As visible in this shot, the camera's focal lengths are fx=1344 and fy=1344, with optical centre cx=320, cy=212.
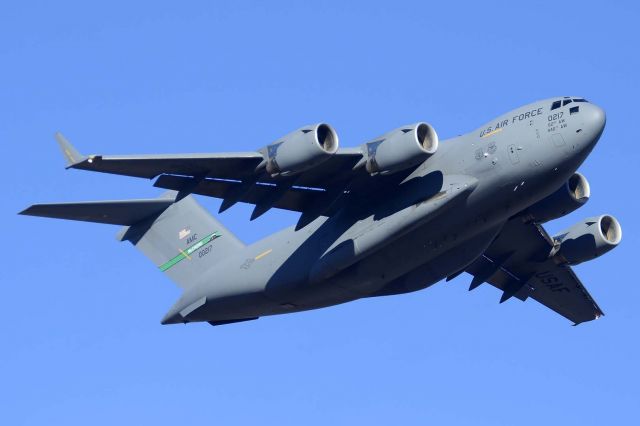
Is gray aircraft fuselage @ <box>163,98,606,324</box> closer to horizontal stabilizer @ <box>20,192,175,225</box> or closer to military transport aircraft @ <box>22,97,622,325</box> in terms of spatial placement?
military transport aircraft @ <box>22,97,622,325</box>

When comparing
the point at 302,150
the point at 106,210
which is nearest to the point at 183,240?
the point at 106,210

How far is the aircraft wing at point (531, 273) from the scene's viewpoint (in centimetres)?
2312

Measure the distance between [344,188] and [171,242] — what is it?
473 cm

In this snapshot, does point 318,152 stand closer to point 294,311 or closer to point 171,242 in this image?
point 294,311

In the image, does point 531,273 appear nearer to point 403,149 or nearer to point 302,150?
point 403,149

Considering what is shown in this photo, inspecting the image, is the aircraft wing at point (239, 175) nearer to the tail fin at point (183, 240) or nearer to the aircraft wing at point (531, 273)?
the tail fin at point (183, 240)

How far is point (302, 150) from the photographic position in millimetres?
18844

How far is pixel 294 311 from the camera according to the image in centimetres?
2219

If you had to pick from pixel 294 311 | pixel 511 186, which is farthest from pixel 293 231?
pixel 511 186

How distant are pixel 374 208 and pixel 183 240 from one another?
4.73 metres

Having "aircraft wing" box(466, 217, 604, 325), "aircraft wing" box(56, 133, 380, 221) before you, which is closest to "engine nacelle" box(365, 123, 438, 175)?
"aircraft wing" box(56, 133, 380, 221)

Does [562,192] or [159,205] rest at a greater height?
[159,205]

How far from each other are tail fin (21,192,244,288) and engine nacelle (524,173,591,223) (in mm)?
5318

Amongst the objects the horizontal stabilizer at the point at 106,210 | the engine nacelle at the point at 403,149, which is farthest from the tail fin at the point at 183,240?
the engine nacelle at the point at 403,149
